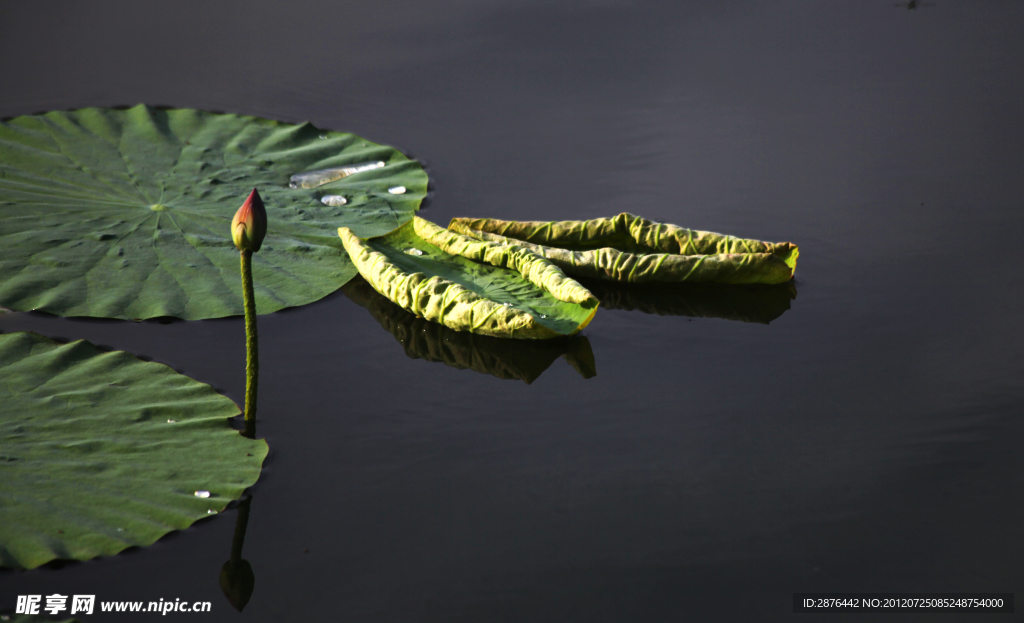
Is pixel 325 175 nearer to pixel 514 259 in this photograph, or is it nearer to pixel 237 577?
pixel 514 259

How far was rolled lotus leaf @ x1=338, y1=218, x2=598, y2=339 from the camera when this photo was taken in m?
1.73

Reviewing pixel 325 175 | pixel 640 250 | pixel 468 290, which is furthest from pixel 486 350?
pixel 325 175

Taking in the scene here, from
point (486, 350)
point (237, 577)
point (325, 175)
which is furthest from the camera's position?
point (325, 175)

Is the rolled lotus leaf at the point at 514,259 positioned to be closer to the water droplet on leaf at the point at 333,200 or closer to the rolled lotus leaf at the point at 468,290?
the rolled lotus leaf at the point at 468,290

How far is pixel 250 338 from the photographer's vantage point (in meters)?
1.38

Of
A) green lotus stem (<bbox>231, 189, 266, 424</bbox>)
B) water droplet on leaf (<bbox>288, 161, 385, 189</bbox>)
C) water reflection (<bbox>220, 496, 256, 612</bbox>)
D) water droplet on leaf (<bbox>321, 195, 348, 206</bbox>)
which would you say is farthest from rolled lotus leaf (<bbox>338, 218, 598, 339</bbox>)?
water reflection (<bbox>220, 496, 256, 612</bbox>)

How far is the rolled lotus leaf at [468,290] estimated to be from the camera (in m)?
1.73

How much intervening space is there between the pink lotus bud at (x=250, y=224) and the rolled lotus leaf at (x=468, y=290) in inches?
21.5

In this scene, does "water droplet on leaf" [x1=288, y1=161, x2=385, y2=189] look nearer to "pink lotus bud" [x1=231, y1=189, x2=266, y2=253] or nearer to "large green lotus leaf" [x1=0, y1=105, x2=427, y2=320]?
"large green lotus leaf" [x1=0, y1=105, x2=427, y2=320]

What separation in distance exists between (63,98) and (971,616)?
109 inches

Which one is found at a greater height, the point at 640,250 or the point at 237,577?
the point at 640,250

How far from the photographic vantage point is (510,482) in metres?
1.39

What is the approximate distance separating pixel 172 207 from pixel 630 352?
4.03 ft

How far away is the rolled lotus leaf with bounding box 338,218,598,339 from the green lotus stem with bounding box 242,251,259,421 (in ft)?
1.39
